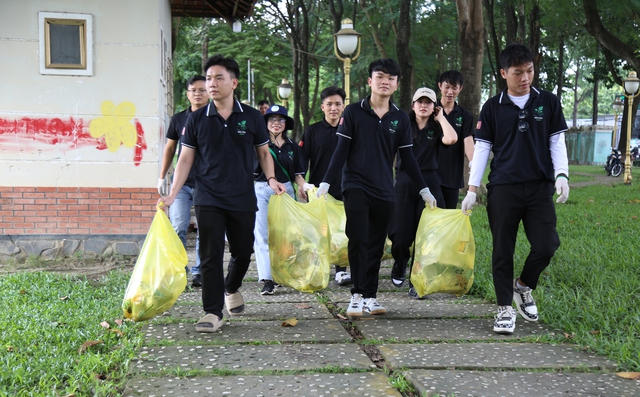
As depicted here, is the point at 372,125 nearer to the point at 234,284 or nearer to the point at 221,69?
the point at 221,69

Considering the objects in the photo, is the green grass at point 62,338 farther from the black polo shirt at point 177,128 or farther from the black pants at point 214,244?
the black polo shirt at point 177,128

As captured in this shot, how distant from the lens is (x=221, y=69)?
507cm

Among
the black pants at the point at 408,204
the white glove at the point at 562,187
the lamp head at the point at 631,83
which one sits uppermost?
the lamp head at the point at 631,83

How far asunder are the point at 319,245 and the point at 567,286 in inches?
89.8

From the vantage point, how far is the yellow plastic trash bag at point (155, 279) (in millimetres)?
4730

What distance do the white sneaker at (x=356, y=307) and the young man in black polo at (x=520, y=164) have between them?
100 cm

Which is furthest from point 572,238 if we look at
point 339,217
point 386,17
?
point 386,17

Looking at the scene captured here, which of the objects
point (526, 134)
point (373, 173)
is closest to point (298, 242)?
point (373, 173)

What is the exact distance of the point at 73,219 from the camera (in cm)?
833

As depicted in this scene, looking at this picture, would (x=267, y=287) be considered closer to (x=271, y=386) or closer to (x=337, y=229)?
(x=337, y=229)

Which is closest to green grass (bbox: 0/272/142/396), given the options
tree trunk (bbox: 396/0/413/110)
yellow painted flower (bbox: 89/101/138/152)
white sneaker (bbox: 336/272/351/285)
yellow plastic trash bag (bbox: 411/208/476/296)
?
yellow painted flower (bbox: 89/101/138/152)

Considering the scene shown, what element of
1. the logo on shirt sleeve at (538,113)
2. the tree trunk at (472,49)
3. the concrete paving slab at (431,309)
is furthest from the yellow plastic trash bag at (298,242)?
the tree trunk at (472,49)

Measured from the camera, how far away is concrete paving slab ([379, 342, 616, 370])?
4188 millimetres

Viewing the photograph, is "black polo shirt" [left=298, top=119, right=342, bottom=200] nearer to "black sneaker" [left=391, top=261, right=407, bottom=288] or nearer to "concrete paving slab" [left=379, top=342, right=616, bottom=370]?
"black sneaker" [left=391, top=261, right=407, bottom=288]
